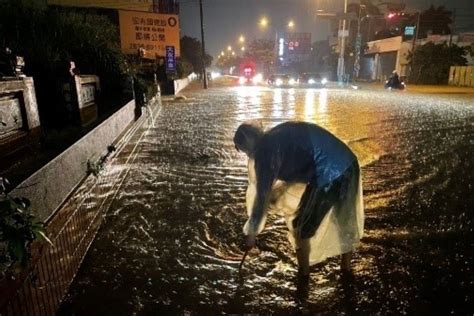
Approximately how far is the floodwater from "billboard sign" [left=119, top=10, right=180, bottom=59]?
15.3 metres

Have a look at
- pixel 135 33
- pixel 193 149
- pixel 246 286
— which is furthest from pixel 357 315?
pixel 135 33

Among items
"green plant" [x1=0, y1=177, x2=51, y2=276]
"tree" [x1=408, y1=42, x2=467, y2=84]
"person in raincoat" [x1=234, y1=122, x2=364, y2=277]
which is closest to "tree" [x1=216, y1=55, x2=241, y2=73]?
"tree" [x1=408, y1=42, x2=467, y2=84]

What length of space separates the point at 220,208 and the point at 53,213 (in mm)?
2056

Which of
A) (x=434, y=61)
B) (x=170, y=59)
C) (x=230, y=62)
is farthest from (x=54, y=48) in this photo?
(x=230, y=62)

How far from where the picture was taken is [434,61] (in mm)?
35031

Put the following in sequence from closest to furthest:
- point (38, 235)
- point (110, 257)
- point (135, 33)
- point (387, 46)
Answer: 1. point (38, 235)
2. point (110, 257)
3. point (135, 33)
4. point (387, 46)

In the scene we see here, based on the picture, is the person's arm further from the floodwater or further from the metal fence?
the metal fence

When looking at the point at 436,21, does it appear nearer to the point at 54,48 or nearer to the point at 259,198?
the point at 54,48

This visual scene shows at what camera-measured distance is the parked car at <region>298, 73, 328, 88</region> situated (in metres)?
33.3

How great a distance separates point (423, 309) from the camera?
3.27 m

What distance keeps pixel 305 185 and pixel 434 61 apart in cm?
3703

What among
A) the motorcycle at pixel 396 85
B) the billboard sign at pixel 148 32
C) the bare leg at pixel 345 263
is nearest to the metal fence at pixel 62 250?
the bare leg at pixel 345 263

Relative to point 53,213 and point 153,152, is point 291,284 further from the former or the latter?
point 153,152

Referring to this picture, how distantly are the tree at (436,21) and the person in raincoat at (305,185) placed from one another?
50.4 metres
